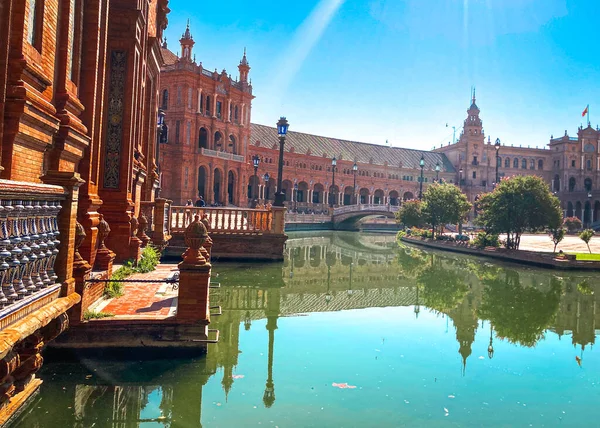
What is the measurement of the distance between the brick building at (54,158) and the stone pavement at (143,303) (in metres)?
0.84

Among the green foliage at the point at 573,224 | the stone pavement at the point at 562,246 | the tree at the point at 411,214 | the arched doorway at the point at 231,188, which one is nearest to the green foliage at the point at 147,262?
the stone pavement at the point at 562,246

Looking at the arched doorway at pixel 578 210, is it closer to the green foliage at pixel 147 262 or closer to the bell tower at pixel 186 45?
the bell tower at pixel 186 45

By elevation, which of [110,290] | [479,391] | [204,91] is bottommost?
[479,391]

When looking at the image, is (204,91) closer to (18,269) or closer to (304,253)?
(304,253)

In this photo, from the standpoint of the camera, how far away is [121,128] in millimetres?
12195

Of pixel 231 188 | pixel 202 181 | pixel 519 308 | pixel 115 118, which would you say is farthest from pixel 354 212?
pixel 115 118

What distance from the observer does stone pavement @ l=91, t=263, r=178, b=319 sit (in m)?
8.22

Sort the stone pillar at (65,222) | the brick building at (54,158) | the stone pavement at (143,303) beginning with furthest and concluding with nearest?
the stone pavement at (143,303) < the stone pillar at (65,222) < the brick building at (54,158)

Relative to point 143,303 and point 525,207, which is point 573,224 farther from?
point 143,303

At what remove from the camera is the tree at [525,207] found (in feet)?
93.4

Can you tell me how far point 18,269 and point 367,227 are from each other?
67351mm

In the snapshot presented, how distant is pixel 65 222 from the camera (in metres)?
5.71

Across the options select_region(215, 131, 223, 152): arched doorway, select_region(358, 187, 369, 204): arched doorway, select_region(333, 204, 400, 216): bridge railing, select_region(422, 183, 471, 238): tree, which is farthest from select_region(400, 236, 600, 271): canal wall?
select_region(358, 187, 369, 204): arched doorway

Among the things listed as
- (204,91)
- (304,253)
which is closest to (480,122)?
(204,91)
